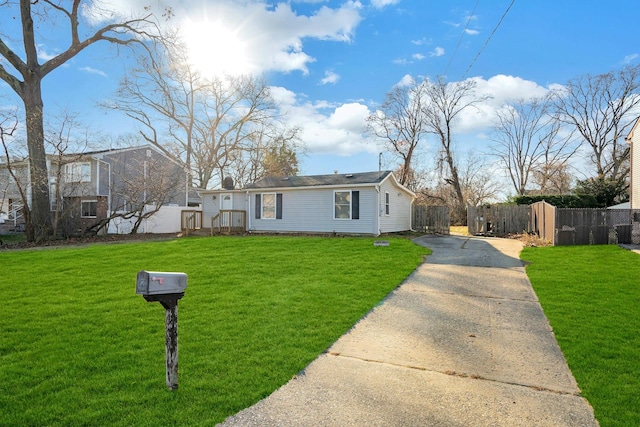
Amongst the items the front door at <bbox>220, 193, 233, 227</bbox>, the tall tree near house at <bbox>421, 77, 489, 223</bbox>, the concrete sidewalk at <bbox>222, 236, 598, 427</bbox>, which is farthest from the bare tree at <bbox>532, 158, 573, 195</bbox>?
the concrete sidewalk at <bbox>222, 236, 598, 427</bbox>

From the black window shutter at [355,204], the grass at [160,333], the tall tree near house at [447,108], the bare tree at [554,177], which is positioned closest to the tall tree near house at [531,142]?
the bare tree at [554,177]

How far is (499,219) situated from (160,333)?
1736cm

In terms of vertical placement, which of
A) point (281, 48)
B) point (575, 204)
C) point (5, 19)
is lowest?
point (575, 204)

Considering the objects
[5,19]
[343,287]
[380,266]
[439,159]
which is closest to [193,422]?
[343,287]

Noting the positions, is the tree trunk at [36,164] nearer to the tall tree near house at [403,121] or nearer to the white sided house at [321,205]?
the white sided house at [321,205]

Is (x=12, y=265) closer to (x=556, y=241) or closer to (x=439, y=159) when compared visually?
(x=556, y=241)

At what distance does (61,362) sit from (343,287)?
428 centimetres

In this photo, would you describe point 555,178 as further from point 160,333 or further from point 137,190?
point 160,333

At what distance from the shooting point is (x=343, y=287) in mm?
6516

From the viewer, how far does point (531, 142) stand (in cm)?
3316

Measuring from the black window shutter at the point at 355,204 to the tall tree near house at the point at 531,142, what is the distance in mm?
23356

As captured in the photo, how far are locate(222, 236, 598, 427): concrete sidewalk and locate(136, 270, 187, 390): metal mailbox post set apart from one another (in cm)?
72

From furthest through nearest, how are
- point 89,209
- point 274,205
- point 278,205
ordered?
point 89,209
point 274,205
point 278,205

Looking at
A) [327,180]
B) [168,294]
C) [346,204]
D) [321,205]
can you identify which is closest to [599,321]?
[168,294]
